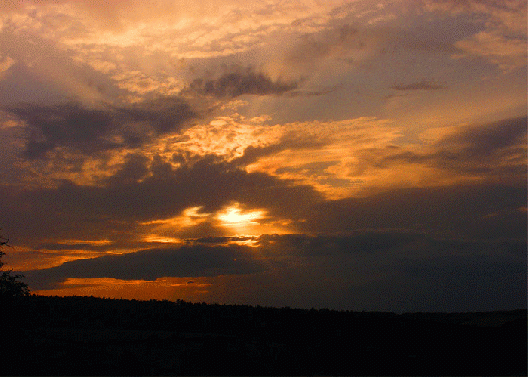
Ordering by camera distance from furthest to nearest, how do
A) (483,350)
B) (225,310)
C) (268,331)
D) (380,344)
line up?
(225,310) < (268,331) < (380,344) < (483,350)

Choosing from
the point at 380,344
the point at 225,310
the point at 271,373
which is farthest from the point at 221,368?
Answer: the point at 225,310

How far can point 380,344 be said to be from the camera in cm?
3275

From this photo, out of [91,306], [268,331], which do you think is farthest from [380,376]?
[91,306]

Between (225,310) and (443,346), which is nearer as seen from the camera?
(443,346)

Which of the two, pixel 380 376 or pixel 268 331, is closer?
pixel 380 376

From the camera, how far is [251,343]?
32156mm

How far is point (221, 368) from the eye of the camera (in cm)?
2716

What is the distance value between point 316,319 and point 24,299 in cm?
3009

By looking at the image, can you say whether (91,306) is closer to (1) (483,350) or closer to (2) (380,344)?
(2) (380,344)

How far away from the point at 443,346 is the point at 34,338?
27.7 metres

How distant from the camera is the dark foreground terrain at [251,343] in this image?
27.3m

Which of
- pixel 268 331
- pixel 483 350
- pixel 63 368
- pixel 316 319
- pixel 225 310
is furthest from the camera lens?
pixel 225 310

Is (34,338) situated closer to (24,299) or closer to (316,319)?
(24,299)

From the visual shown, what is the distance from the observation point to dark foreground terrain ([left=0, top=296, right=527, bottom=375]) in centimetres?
2727
